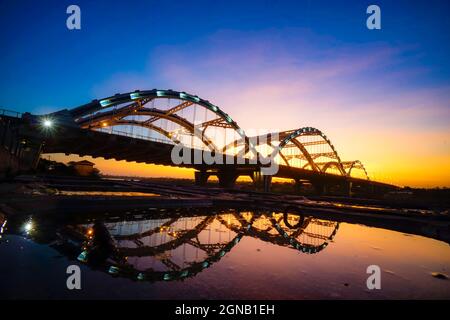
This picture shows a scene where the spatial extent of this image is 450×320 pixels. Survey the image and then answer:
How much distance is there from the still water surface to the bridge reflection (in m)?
0.03

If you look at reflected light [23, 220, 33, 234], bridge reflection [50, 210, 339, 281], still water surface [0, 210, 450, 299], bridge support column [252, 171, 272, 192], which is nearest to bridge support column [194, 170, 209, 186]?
bridge support column [252, 171, 272, 192]

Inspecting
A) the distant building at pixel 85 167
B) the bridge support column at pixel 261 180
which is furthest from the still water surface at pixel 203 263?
the distant building at pixel 85 167

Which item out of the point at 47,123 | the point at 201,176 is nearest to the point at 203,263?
the point at 47,123

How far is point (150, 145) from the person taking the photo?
45.5 m

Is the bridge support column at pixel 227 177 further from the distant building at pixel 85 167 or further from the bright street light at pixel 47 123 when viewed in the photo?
the bright street light at pixel 47 123

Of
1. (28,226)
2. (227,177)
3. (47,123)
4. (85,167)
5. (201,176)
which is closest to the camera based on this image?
(28,226)

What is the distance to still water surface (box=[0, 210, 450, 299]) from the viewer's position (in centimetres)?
406

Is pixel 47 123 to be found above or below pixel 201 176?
above

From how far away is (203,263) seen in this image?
18.4 ft

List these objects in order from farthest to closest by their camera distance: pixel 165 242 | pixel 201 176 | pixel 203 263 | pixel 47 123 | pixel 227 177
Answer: pixel 201 176
pixel 227 177
pixel 47 123
pixel 165 242
pixel 203 263

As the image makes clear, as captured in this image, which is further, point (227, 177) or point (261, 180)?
point (227, 177)

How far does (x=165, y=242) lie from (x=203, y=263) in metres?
2.07

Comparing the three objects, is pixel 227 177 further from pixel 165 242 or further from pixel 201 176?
pixel 165 242

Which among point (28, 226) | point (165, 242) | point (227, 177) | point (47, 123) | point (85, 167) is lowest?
point (165, 242)
